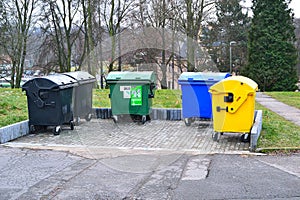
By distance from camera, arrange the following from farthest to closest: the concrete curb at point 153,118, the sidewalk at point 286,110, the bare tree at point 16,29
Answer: the bare tree at point 16,29
the sidewalk at point 286,110
the concrete curb at point 153,118

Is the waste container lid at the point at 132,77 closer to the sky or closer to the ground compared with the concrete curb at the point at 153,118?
closer to the sky

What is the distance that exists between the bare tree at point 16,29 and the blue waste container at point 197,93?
56.1ft

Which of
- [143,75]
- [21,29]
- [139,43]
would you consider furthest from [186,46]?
[21,29]

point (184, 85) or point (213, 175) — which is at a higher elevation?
point (184, 85)

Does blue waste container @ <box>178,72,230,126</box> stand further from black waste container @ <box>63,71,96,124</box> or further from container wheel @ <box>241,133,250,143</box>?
black waste container @ <box>63,71,96,124</box>

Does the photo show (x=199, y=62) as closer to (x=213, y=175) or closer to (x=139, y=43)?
(x=139, y=43)

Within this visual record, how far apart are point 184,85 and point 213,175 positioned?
3.66 metres

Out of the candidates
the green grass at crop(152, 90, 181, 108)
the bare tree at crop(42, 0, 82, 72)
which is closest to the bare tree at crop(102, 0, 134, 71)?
the bare tree at crop(42, 0, 82, 72)

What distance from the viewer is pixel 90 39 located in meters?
20.1

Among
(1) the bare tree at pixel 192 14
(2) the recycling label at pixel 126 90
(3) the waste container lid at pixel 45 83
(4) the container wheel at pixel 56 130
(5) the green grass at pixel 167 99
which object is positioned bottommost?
(4) the container wheel at pixel 56 130

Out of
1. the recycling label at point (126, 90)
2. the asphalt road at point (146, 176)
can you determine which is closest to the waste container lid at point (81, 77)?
the recycling label at point (126, 90)

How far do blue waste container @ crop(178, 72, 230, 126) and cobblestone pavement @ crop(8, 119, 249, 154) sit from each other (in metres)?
0.34

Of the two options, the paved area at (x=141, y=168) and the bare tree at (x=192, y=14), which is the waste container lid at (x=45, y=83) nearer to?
the paved area at (x=141, y=168)

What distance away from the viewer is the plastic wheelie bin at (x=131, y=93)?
28.2 ft
